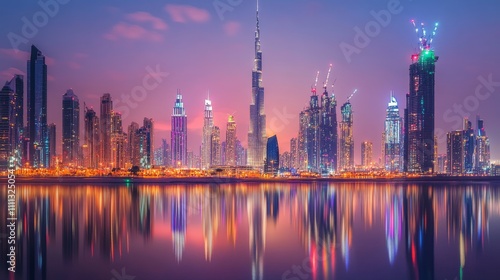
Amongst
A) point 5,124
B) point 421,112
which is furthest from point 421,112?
point 5,124

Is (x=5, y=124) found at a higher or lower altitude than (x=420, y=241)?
higher

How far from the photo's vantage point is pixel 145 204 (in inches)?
1908

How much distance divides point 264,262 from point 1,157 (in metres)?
128

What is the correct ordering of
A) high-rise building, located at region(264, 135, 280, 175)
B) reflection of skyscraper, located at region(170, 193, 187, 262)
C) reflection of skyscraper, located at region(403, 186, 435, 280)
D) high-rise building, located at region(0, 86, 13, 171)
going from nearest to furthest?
reflection of skyscraper, located at region(403, 186, 435, 280)
reflection of skyscraper, located at region(170, 193, 187, 262)
high-rise building, located at region(0, 86, 13, 171)
high-rise building, located at region(264, 135, 280, 175)

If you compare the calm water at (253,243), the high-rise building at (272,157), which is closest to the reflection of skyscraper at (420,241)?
the calm water at (253,243)

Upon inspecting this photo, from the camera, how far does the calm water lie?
19859 mm

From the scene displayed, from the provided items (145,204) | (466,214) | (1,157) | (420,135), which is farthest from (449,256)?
(420,135)

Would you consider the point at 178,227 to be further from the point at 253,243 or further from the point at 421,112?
the point at 421,112

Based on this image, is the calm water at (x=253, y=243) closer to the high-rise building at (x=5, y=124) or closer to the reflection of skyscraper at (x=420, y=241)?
the reflection of skyscraper at (x=420, y=241)

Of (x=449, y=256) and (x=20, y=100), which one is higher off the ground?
(x=20, y=100)

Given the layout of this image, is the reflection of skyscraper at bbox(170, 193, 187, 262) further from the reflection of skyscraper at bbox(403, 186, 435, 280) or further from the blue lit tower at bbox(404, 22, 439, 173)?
the blue lit tower at bbox(404, 22, 439, 173)

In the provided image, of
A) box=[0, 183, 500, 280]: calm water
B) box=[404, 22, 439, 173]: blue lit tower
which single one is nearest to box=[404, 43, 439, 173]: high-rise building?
box=[404, 22, 439, 173]: blue lit tower

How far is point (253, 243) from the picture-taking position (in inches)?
1067

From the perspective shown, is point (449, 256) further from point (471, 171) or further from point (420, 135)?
point (471, 171)
